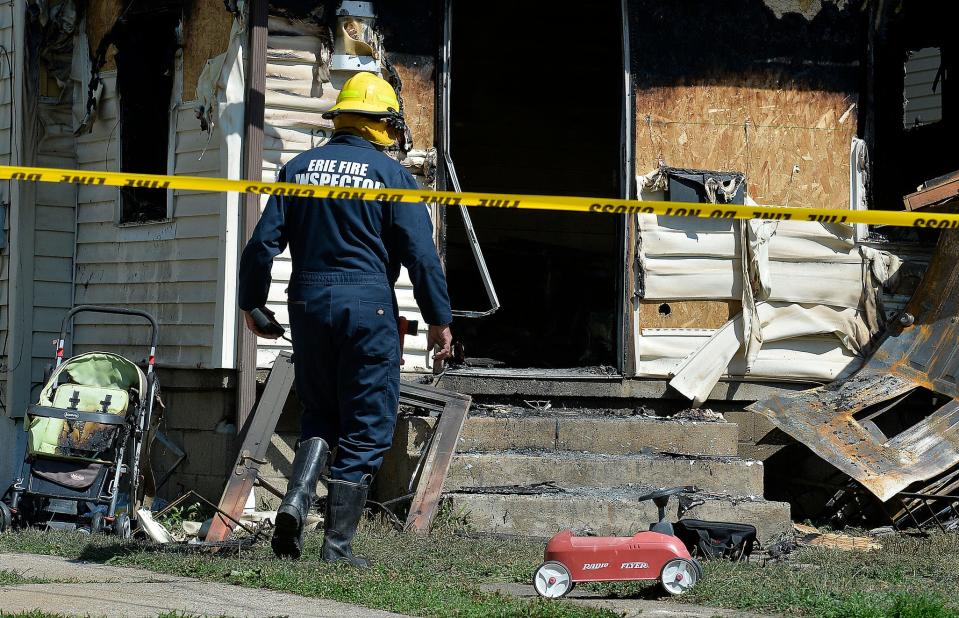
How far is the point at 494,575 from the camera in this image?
5668mm

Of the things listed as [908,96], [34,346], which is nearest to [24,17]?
[34,346]

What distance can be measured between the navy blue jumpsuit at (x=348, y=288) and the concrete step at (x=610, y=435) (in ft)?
9.33

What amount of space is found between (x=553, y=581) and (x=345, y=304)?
1521 millimetres

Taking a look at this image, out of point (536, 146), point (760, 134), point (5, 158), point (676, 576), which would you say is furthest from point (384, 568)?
point (536, 146)

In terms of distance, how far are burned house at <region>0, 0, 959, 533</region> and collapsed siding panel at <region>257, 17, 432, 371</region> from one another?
2cm

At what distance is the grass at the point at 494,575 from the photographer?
4.60 metres

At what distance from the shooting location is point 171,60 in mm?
9445

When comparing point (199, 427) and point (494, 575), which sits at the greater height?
point (199, 427)

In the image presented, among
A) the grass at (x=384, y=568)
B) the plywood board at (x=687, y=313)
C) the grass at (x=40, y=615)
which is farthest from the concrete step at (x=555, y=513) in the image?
the grass at (x=40, y=615)

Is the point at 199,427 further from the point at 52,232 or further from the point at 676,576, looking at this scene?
the point at 676,576

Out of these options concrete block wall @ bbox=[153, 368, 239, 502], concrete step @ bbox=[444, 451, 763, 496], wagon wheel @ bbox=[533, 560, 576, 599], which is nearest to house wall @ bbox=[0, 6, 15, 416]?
concrete block wall @ bbox=[153, 368, 239, 502]

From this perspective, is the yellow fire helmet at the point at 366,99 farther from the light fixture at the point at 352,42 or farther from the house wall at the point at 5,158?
the house wall at the point at 5,158

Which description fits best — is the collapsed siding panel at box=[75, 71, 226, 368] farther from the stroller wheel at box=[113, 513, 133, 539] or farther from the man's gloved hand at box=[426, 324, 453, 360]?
the man's gloved hand at box=[426, 324, 453, 360]

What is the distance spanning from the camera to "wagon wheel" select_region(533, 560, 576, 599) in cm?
490
